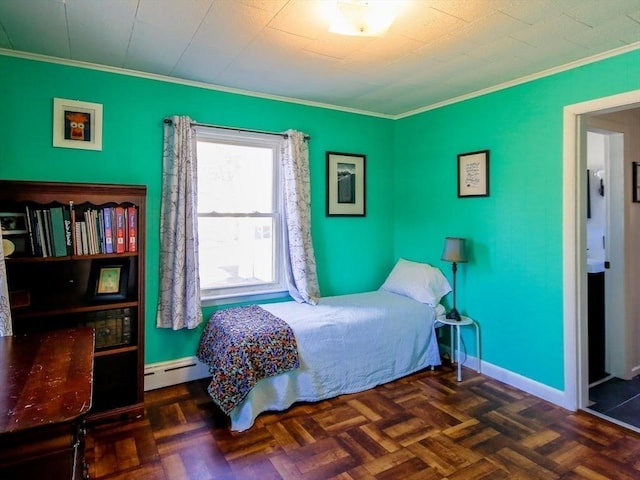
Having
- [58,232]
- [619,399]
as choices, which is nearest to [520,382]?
[619,399]

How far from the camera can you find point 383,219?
416 centimetres

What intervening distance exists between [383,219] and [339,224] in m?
0.57

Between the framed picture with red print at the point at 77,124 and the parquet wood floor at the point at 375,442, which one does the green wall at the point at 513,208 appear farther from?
the framed picture with red print at the point at 77,124

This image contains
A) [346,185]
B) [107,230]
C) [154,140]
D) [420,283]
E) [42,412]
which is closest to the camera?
[42,412]

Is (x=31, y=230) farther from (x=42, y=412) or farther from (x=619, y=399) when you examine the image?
(x=619, y=399)

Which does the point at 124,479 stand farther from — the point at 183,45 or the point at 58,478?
the point at 183,45

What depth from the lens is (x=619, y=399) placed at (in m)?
2.87

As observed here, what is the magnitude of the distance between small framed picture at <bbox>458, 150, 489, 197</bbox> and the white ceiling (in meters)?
0.56

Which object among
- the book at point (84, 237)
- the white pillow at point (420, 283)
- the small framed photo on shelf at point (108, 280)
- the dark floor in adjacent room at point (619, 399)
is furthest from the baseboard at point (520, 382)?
the book at point (84, 237)

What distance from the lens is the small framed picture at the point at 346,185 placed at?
3.78 meters

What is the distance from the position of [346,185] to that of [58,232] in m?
2.42

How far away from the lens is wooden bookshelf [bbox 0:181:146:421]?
2.35 m

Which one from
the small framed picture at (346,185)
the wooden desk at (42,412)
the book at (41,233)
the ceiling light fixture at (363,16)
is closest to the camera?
the wooden desk at (42,412)

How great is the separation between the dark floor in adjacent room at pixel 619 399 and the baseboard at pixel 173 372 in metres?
2.90
